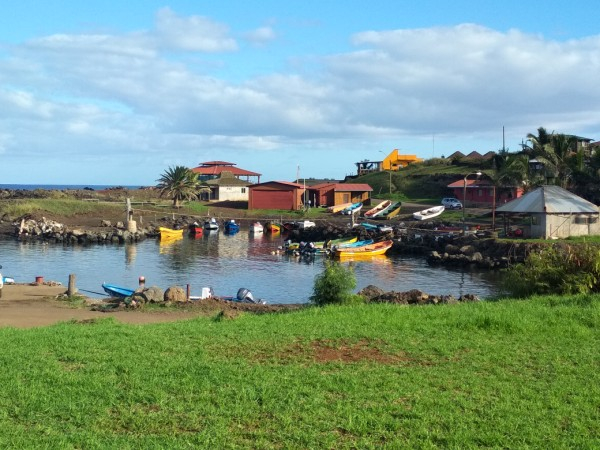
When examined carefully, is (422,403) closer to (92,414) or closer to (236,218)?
(92,414)

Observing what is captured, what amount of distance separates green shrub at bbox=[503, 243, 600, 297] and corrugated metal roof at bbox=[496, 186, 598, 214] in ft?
77.0

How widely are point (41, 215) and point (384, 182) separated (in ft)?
148

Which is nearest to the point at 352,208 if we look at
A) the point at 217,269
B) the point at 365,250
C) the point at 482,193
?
the point at 482,193

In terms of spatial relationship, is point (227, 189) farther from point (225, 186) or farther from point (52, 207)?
point (52, 207)

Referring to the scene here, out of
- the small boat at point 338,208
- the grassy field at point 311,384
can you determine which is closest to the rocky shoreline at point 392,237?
the small boat at point 338,208

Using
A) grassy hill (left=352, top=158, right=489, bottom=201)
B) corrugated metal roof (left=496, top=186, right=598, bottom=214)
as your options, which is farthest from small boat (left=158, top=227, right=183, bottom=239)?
corrugated metal roof (left=496, top=186, right=598, bottom=214)

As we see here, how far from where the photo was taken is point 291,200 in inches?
3187

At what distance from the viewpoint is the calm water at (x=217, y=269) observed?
119 ft

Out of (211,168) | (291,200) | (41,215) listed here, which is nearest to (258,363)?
(41,215)

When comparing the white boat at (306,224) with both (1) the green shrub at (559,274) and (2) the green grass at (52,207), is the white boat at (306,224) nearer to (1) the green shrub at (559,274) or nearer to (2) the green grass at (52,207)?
(2) the green grass at (52,207)

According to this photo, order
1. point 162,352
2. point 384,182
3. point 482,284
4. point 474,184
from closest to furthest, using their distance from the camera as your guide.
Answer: point 162,352 → point 482,284 → point 474,184 → point 384,182

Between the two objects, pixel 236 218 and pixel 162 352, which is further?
pixel 236 218

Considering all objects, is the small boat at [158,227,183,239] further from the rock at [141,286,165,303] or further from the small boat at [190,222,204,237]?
the rock at [141,286,165,303]

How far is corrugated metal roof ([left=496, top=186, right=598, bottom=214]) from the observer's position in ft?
143
